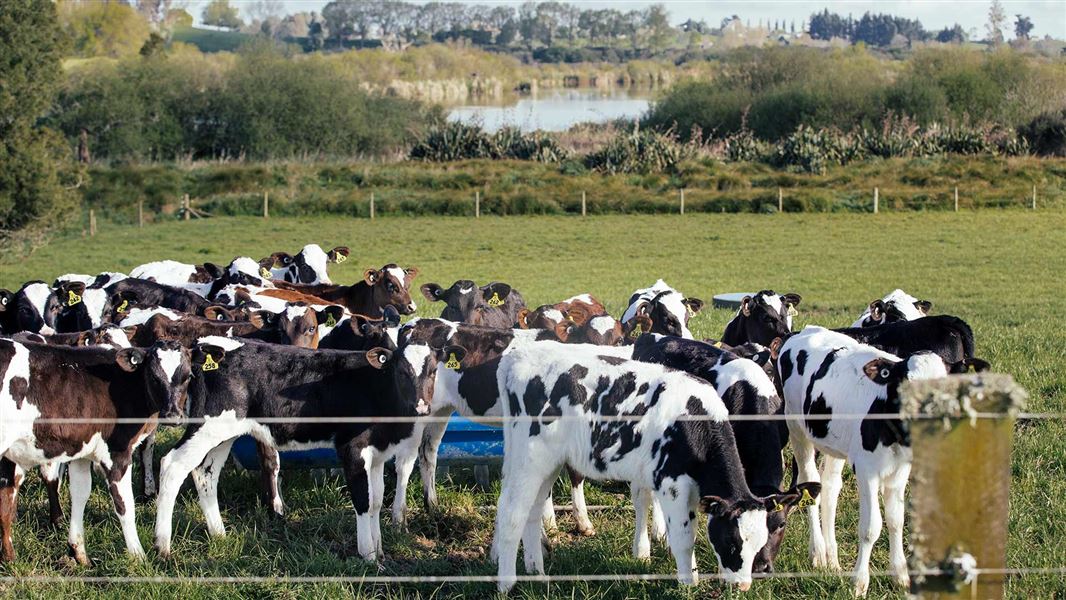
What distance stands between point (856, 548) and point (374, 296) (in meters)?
8.00

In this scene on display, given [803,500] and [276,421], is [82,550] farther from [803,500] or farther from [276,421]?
[803,500]

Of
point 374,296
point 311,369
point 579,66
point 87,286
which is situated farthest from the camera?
point 579,66

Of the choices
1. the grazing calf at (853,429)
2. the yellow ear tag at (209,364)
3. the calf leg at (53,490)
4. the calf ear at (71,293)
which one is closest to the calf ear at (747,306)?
the grazing calf at (853,429)

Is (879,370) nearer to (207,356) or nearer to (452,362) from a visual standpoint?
(452,362)

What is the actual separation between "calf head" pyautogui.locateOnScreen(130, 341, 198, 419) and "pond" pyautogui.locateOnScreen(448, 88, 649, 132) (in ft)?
157

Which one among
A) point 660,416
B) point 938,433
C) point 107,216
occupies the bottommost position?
point 107,216

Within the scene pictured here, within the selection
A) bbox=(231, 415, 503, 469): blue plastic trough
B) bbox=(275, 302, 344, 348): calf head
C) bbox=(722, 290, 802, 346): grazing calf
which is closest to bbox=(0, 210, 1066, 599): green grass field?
bbox=(231, 415, 503, 469): blue plastic trough

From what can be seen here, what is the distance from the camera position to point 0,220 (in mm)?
35125

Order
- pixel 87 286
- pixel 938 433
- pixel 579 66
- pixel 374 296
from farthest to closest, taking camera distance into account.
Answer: pixel 579 66
pixel 374 296
pixel 87 286
pixel 938 433

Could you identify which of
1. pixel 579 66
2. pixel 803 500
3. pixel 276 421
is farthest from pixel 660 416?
pixel 579 66

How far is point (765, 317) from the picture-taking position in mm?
12508

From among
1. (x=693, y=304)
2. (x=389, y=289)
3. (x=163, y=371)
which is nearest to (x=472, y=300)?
(x=389, y=289)

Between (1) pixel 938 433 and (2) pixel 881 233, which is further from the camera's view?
(2) pixel 881 233

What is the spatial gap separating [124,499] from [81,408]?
0.70 m
